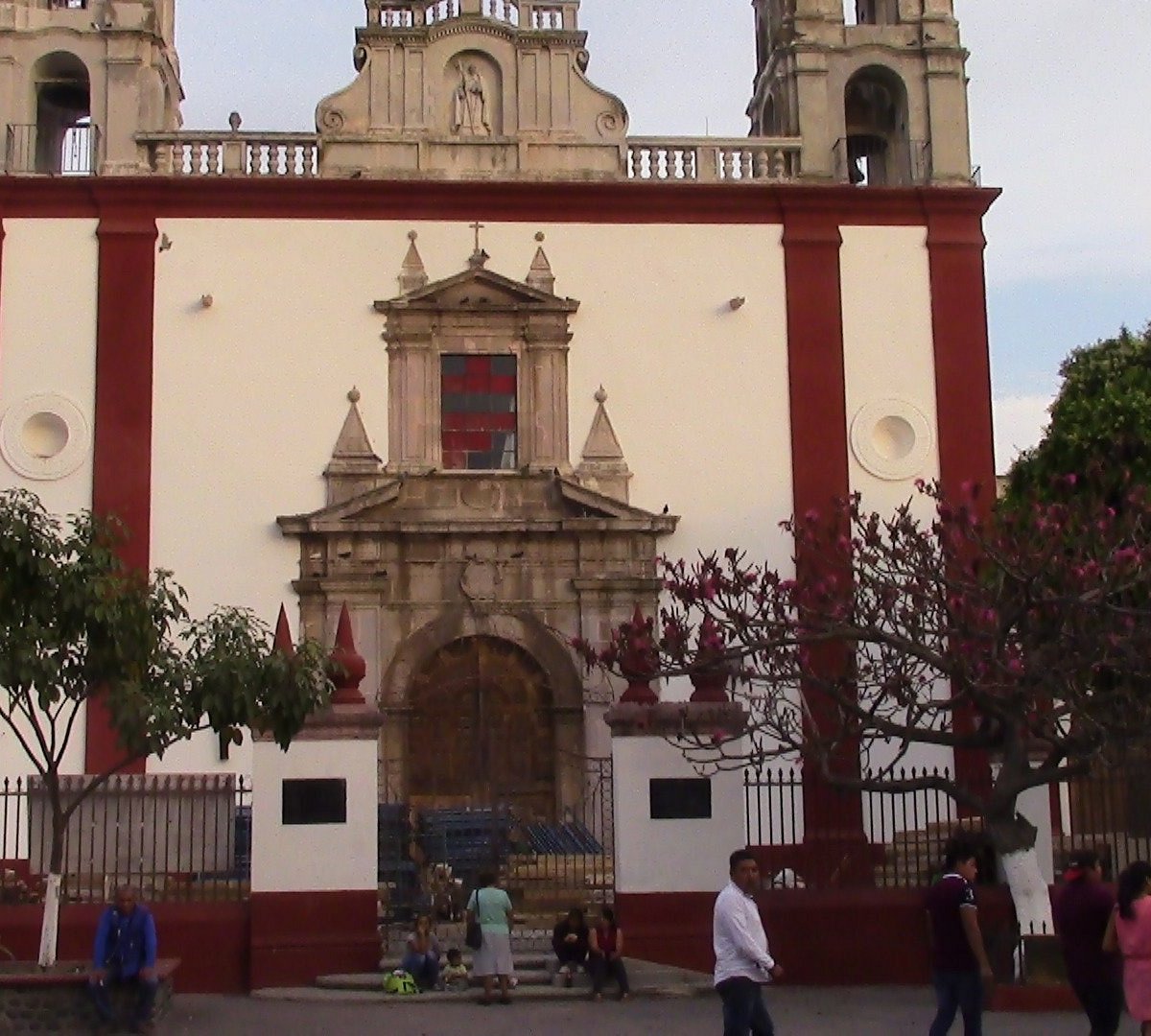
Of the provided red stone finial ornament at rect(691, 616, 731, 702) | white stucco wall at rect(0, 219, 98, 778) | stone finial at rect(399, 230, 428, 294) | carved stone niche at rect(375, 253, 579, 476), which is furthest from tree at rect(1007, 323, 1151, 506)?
white stucco wall at rect(0, 219, 98, 778)

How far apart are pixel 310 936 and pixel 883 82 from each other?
1289 cm

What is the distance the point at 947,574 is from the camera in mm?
13984

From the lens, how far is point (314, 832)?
13.3 metres

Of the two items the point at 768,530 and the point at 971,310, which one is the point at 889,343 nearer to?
the point at 971,310

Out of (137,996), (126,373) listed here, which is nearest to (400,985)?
(137,996)

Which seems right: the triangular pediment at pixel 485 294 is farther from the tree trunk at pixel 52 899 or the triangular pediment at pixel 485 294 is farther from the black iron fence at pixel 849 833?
the tree trunk at pixel 52 899

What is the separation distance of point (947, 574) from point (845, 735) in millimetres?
1787

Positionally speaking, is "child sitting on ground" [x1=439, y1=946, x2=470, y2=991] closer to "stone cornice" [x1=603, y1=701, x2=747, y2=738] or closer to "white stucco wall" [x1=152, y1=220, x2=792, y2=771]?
"stone cornice" [x1=603, y1=701, x2=747, y2=738]

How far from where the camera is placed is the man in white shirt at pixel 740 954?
8.82 m

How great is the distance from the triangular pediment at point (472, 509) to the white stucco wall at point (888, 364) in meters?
2.40

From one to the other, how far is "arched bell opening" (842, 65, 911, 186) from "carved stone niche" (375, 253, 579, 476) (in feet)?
14.0

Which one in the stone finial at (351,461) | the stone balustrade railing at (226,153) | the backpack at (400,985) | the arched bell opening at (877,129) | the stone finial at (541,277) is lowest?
the backpack at (400,985)

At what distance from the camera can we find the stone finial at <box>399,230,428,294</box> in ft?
62.7

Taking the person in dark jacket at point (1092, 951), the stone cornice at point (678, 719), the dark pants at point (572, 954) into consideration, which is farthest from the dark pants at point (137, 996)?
the person in dark jacket at point (1092, 951)
